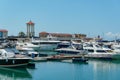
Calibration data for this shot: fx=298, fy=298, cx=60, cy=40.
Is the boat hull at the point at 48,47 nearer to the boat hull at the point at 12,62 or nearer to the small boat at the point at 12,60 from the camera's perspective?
the small boat at the point at 12,60

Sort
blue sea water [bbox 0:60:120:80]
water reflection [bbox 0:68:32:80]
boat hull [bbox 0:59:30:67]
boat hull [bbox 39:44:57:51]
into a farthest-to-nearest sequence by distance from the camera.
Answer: boat hull [bbox 39:44:57:51], boat hull [bbox 0:59:30:67], blue sea water [bbox 0:60:120:80], water reflection [bbox 0:68:32:80]

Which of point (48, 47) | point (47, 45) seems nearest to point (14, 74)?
point (48, 47)

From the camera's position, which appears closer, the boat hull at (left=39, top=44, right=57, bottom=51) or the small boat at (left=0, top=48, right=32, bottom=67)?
the small boat at (left=0, top=48, right=32, bottom=67)

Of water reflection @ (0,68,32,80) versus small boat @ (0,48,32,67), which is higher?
small boat @ (0,48,32,67)

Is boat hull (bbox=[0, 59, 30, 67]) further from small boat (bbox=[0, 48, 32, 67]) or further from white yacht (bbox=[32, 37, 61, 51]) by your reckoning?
white yacht (bbox=[32, 37, 61, 51])

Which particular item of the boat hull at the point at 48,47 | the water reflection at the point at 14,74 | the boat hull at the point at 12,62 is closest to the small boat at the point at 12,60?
the boat hull at the point at 12,62

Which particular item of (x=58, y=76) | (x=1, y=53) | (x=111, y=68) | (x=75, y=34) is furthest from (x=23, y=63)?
(x=75, y=34)

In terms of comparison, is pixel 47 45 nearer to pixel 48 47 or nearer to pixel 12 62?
pixel 48 47

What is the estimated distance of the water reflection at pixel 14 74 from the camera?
1209 inches

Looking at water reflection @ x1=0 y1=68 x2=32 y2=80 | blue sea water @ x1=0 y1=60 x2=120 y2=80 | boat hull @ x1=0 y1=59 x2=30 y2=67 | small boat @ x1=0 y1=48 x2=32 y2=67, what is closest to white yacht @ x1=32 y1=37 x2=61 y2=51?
blue sea water @ x1=0 y1=60 x2=120 y2=80

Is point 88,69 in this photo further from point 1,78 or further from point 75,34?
point 75,34

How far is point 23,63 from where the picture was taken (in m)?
35.8

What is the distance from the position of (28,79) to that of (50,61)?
16259mm

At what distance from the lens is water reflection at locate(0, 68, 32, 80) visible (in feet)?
101
